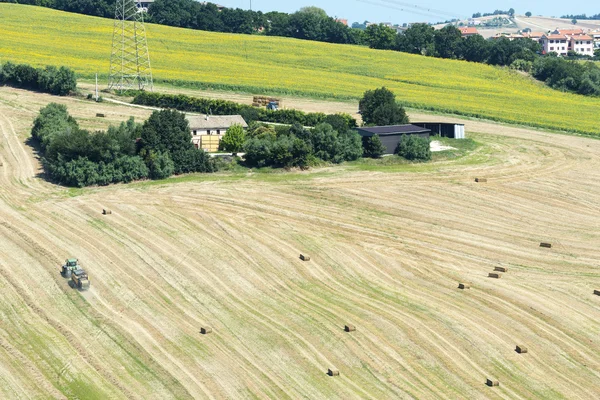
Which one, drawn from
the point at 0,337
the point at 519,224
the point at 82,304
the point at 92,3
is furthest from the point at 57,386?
the point at 92,3

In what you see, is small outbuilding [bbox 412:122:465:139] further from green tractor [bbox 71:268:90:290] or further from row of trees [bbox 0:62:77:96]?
green tractor [bbox 71:268:90:290]

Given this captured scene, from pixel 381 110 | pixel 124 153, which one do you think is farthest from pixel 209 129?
pixel 381 110

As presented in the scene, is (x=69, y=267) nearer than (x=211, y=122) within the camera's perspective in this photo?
Yes

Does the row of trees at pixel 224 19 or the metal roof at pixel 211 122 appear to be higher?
the row of trees at pixel 224 19

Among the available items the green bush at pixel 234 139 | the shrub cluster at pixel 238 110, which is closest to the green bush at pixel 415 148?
the shrub cluster at pixel 238 110

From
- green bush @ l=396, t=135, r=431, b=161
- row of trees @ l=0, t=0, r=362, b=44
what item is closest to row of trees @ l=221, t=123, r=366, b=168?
green bush @ l=396, t=135, r=431, b=161

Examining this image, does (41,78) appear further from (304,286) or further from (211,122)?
(304,286)

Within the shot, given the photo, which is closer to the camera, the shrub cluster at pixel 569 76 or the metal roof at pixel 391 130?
the metal roof at pixel 391 130

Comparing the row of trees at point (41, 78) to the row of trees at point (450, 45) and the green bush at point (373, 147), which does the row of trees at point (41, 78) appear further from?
the row of trees at point (450, 45)
